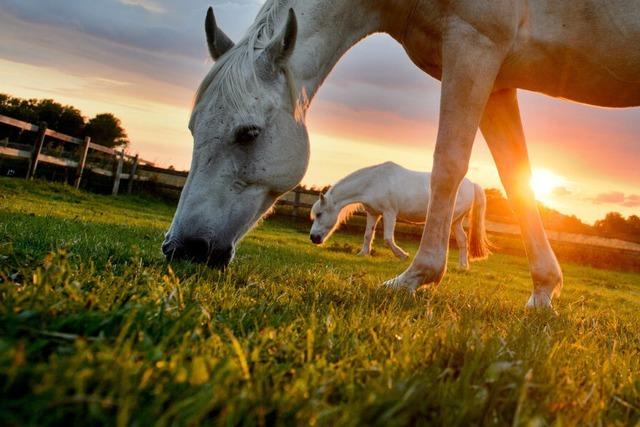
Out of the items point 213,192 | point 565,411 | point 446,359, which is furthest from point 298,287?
point 565,411

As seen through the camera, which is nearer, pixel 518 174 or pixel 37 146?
pixel 518 174

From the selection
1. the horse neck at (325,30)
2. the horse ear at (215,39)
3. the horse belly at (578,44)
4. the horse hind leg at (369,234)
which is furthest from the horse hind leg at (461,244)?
the horse ear at (215,39)

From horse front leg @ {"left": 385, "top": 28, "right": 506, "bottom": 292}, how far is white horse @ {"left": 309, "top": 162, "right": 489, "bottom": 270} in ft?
30.2

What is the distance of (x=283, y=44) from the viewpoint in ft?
9.46

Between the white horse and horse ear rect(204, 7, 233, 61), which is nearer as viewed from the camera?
horse ear rect(204, 7, 233, 61)

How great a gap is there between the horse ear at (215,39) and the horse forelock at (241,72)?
0.67 ft

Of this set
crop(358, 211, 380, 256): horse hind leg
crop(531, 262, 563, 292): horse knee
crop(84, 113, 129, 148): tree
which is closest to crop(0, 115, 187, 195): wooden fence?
crop(358, 211, 380, 256): horse hind leg

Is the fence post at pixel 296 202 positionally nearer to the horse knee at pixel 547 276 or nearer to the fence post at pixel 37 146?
the fence post at pixel 37 146

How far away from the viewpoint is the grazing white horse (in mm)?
2783

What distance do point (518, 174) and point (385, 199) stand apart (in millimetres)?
9862

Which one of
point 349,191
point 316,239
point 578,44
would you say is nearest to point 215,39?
point 578,44

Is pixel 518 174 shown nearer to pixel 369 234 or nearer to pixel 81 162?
pixel 369 234

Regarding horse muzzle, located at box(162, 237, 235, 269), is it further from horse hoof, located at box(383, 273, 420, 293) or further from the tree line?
the tree line

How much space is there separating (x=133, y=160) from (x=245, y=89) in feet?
69.1
